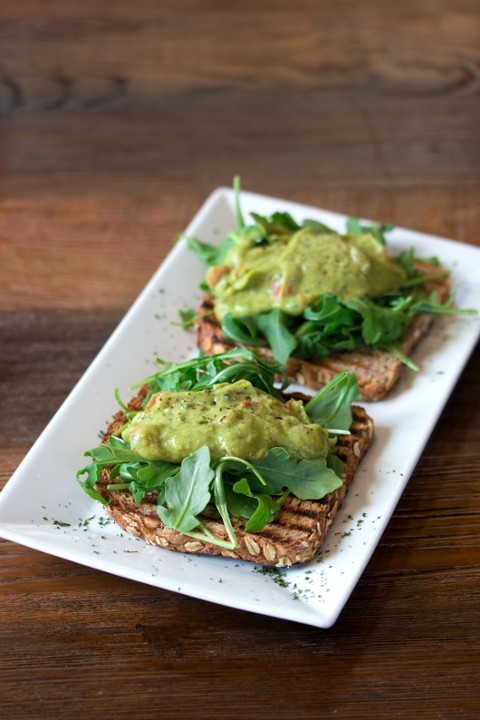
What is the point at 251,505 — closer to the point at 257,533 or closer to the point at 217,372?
the point at 257,533

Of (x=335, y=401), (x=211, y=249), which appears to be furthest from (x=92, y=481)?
(x=211, y=249)

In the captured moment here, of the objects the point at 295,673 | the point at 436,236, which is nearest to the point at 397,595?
the point at 295,673

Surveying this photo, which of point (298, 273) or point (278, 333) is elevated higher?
point (298, 273)

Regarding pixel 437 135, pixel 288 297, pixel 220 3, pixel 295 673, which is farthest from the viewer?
pixel 220 3

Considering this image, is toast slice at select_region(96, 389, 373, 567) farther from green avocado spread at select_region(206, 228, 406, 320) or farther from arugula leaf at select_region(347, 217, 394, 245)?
arugula leaf at select_region(347, 217, 394, 245)

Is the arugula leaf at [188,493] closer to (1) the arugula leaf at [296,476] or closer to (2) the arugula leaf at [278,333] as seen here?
(1) the arugula leaf at [296,476]

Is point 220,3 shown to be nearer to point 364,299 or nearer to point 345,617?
point 364,299
